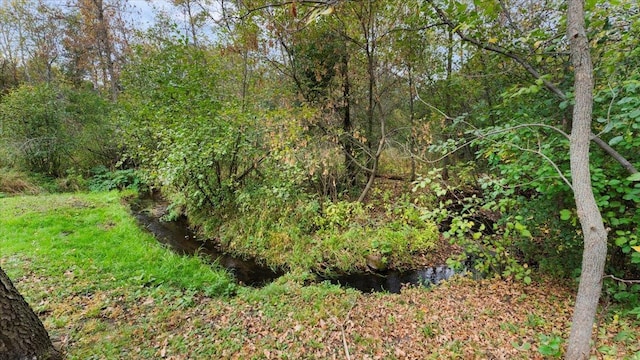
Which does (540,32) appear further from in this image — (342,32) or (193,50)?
(193,50)

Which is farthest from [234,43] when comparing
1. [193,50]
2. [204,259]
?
[204,259]

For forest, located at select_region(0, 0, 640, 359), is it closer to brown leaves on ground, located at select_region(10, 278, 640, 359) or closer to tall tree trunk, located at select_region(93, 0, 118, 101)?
brown leaves on ground, located at select_region(10, 278, 640, 359)

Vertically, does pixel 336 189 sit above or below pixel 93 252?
above

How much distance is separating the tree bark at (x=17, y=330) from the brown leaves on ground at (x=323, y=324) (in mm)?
436

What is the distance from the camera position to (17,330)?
211 cm

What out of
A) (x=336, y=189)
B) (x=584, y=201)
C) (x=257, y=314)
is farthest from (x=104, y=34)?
(x=584, y=201)

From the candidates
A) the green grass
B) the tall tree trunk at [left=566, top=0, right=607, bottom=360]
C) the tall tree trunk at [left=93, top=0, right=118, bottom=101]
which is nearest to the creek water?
the green grass

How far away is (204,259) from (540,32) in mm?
5772

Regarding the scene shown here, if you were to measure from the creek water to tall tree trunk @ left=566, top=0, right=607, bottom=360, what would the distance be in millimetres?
2567

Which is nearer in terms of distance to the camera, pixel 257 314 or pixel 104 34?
pixel 257 314

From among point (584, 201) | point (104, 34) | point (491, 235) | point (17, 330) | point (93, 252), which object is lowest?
point (93, 252)

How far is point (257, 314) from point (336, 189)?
12.4ft

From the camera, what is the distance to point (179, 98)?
254 inches

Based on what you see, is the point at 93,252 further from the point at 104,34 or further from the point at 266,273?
the point at 104,34
